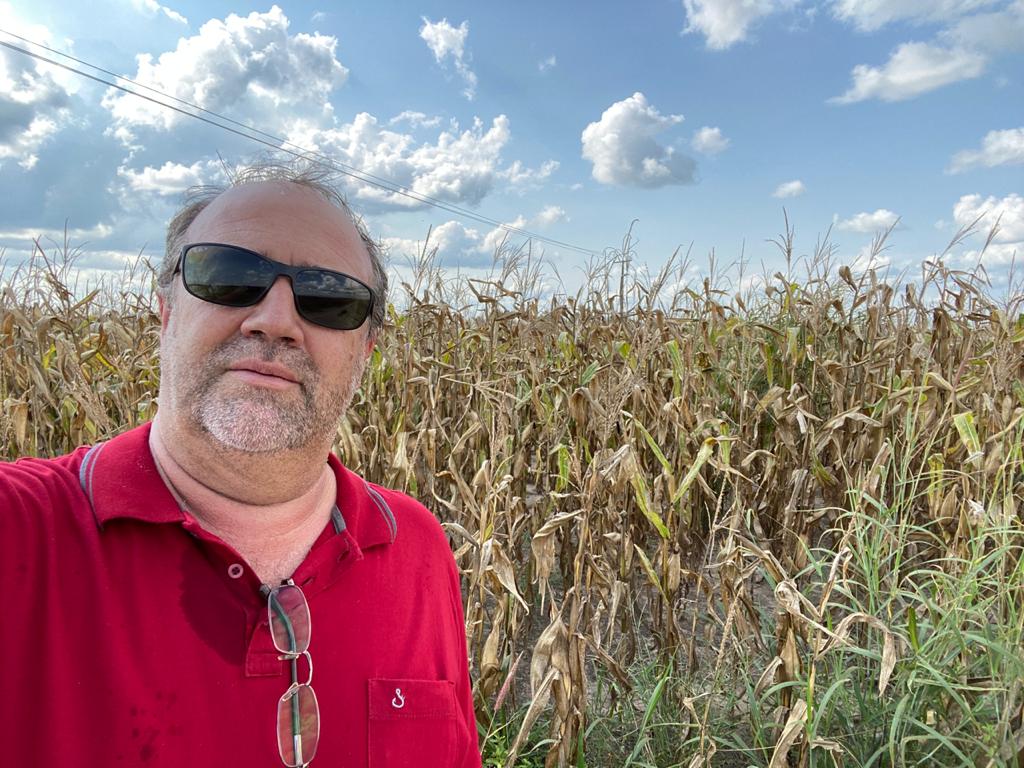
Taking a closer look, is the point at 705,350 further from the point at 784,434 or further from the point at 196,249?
the point at 196,249

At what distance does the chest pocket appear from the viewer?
140 cm

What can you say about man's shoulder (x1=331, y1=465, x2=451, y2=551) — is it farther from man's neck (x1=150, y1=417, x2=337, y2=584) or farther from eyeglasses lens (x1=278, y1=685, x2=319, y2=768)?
eyeglasses lens (x1=278, y1=685, x2=319, y2=768)

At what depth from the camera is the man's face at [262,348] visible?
1447 mm

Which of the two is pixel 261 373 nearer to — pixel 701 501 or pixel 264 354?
pixel 264 354

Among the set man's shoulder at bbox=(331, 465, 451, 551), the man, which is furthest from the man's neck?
man's shoulder at bbox=(331, 465, 451, 551)

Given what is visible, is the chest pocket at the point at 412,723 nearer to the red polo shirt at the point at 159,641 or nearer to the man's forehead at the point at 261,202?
the red polo shirt at the point at 159,641

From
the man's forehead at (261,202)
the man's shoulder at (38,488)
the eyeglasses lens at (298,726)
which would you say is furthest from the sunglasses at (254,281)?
the eyeglasses lens at (298,726)

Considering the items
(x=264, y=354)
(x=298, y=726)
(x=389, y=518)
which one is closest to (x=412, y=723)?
(x=298, y=726)

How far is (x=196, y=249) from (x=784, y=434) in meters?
2.95

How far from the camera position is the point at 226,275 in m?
1.51

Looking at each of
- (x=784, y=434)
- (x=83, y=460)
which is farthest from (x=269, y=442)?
(x=784, y=434)

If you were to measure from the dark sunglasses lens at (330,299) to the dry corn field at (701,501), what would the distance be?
91 cm

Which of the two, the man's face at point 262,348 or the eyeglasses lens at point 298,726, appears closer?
the eyeglasses lens at point 298,726

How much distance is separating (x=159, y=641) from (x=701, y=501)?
312 cm
